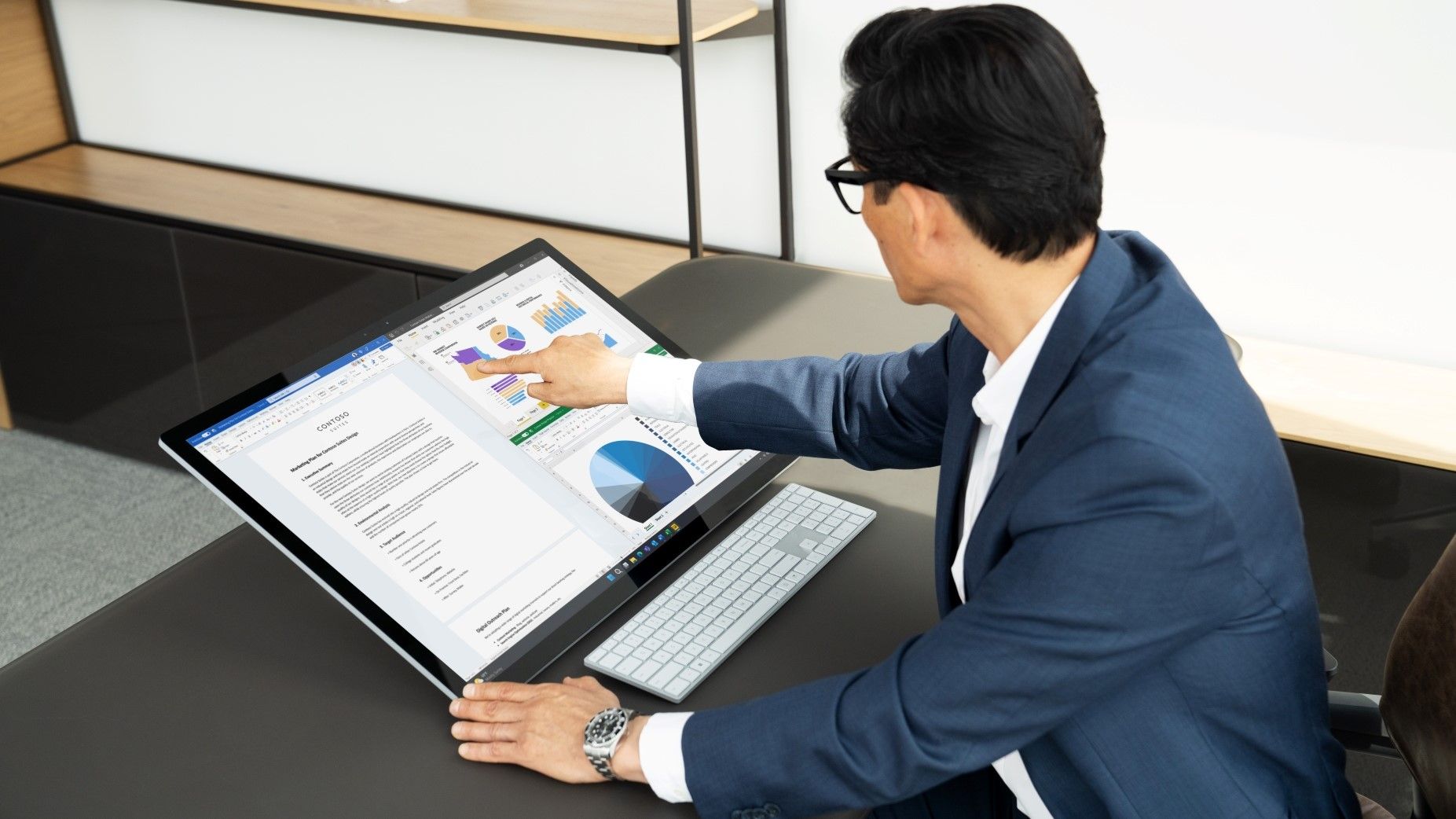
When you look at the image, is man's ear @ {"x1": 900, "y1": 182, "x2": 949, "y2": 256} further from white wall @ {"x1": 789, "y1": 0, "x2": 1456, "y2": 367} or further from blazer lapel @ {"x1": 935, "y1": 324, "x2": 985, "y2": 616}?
white wall @ {"x1": 789, "y1": 0, "x2": 1456, "y2": 367}

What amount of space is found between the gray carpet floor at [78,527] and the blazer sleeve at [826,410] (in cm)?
182

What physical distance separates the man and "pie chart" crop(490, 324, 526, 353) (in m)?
0.43

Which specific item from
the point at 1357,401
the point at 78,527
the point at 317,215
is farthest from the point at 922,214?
the point at 78,527

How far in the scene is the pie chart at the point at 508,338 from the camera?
4.94ft

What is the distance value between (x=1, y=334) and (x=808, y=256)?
2192 mm

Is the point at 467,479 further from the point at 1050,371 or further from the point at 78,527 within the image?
the point at 78,527

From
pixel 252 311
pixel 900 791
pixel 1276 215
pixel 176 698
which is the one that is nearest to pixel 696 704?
pixel 900 791

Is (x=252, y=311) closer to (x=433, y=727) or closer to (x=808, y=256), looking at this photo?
(x=808, y=256)

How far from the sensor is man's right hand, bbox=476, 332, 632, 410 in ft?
4.78

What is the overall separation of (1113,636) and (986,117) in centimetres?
41

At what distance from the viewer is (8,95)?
3.31 metres

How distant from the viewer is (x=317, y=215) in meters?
3.04

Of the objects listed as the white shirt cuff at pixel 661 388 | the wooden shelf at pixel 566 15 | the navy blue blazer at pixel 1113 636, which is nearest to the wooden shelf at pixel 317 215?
the wooden shelf at pixel 566 15

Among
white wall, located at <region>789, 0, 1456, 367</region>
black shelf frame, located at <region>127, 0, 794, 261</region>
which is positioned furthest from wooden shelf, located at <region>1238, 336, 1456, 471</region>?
black shelf frame, located at <region>127, 0, 794, 261</region>
